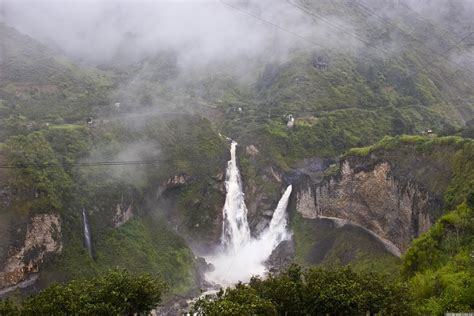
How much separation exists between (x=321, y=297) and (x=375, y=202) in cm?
3687

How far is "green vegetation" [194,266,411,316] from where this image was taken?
31484 millimetres

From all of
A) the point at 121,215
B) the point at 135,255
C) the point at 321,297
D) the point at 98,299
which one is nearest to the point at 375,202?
the point at 135,255

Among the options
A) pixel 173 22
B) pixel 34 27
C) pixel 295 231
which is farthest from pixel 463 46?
pixel 34 27

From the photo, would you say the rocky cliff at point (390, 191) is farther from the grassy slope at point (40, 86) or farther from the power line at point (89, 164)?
the grassy slope at point (40, 86)

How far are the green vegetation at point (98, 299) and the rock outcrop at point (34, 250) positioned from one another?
2243 cm

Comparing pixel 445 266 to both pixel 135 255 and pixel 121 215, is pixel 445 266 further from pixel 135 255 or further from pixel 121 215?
pixel 121 215

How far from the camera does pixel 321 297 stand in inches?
1299

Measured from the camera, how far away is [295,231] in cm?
8294

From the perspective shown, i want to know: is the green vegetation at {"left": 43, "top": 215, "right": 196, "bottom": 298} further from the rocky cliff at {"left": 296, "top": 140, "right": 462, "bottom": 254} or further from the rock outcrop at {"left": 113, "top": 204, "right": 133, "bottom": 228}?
the rocky cliff at {"left": 296, "top": 140, "right": 462, "bottom": 254}

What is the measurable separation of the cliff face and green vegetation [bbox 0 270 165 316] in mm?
33769

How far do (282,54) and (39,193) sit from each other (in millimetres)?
99469

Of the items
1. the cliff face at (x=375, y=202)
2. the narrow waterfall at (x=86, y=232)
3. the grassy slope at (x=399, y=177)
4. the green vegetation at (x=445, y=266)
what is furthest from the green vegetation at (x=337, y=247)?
the narrow waterfall at (x=86, y=232)

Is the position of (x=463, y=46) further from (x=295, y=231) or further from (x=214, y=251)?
(x=214, y=251)

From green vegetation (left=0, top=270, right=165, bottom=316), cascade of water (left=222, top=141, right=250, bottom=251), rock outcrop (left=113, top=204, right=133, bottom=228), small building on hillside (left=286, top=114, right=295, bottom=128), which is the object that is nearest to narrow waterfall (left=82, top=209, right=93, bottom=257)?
rock outcrop (left=113, top=204, right=133, bottom=228)
